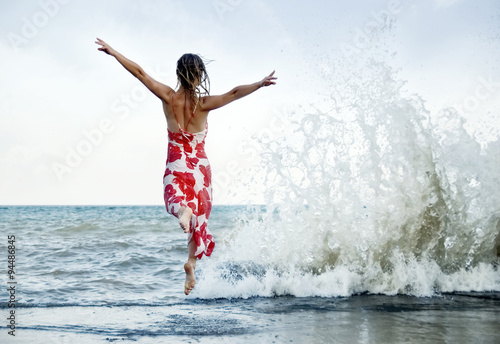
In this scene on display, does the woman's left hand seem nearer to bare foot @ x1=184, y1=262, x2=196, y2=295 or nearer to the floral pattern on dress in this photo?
the floral pattern on dress

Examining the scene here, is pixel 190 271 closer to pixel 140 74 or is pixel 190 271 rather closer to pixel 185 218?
pixel 185 218

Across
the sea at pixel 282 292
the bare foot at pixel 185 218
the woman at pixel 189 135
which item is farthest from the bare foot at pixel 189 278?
the sea at pixel 282 292

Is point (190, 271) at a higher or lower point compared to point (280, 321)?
higher

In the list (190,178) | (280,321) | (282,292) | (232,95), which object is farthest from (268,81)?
(282,292)

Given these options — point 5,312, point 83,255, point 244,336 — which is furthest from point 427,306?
point 83,255

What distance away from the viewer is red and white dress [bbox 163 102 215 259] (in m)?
3.80

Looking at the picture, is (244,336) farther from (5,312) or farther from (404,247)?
(404,247)

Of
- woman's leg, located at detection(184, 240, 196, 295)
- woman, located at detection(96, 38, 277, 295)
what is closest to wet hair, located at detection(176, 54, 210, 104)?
woman, located at detection(96, 38, 277, 295)

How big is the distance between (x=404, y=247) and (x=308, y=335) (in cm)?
327

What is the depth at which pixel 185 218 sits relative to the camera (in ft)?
11.7

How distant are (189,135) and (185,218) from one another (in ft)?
2.26

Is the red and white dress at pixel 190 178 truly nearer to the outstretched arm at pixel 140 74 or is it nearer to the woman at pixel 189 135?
the woman at pixel 189 135

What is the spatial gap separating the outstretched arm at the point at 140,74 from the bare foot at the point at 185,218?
89cm

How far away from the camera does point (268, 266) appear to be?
23.0 feet
